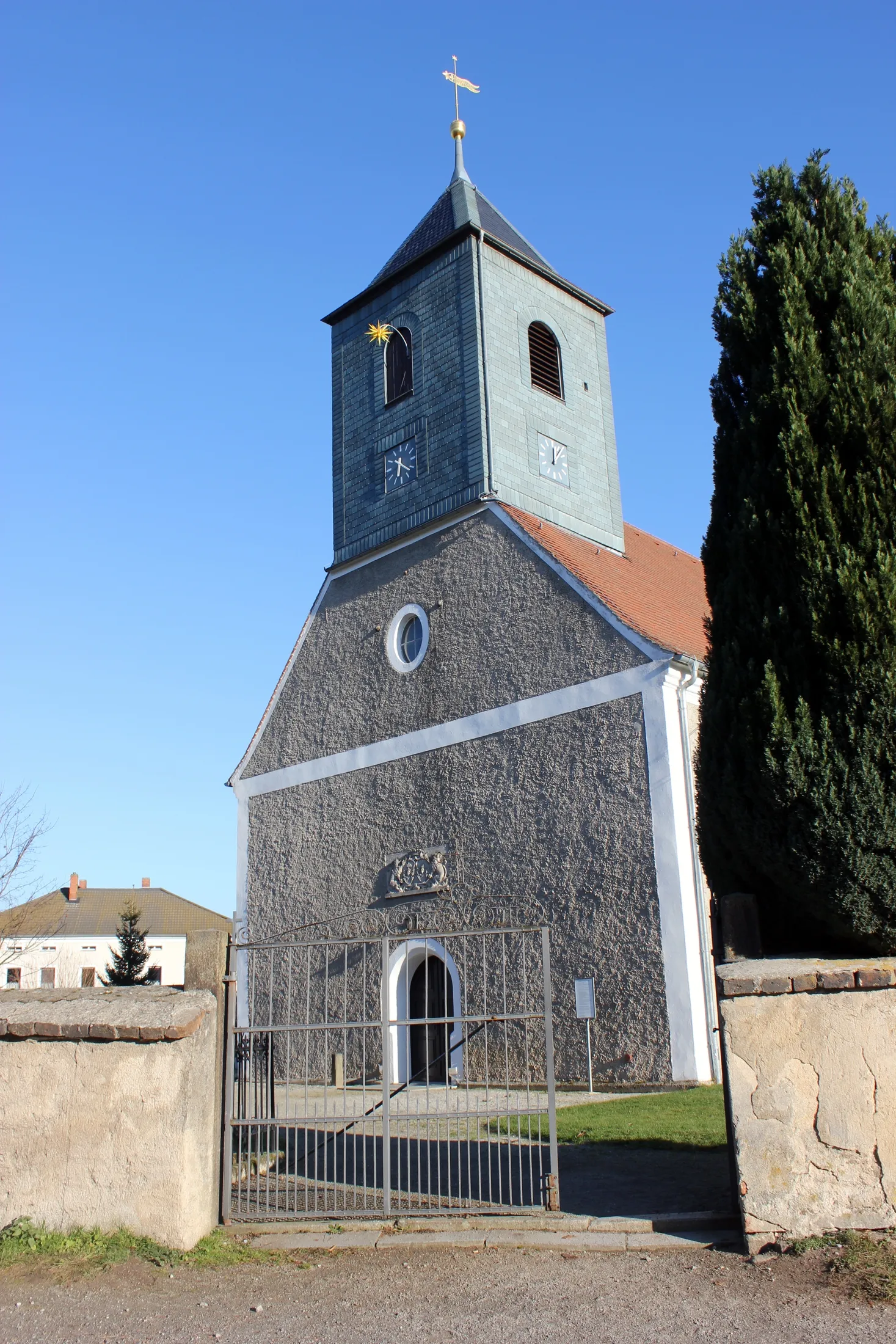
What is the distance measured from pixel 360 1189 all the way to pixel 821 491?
553 cm

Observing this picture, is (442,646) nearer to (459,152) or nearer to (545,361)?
(545,361)

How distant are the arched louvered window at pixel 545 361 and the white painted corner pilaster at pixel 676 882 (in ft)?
23.6

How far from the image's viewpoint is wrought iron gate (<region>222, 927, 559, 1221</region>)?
6.75 metres

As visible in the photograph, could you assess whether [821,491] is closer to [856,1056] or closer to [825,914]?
[825,914]

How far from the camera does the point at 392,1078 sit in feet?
50.0

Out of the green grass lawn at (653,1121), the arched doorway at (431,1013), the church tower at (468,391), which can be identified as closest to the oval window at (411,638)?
the church tower at (468,391)

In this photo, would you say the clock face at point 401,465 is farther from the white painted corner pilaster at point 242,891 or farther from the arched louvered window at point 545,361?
the white painted corner pilaster at point 242,891

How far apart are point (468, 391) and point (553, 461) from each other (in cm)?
182

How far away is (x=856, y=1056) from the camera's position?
5.60 metres

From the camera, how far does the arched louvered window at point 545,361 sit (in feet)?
61.5

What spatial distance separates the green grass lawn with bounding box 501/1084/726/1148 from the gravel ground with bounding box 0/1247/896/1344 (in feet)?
11.2

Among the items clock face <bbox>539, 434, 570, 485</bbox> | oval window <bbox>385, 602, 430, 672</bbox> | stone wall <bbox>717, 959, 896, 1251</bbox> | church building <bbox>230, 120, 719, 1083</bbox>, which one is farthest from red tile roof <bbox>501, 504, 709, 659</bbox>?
stone wall <bbox>717, 959, 896, 1251</bbox>

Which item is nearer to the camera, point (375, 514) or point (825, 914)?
point (825, 914)

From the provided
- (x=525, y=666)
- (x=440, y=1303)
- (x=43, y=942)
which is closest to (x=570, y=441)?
(x=525, y=666)
